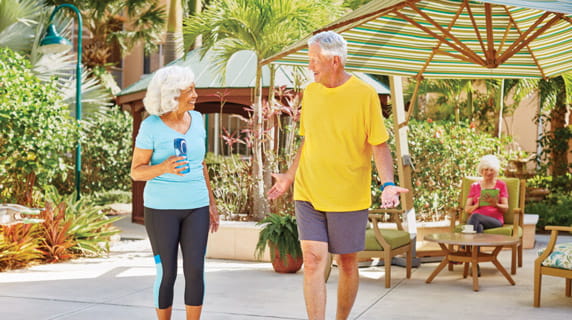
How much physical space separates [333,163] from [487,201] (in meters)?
4.22

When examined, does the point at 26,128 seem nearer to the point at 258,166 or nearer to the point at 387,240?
the point at 258,166

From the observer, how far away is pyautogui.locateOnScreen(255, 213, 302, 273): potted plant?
22.7 ft

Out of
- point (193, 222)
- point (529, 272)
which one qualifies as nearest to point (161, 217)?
point (193, 222)

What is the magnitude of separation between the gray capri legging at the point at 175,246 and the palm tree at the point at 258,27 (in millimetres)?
4355

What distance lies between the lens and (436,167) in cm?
921

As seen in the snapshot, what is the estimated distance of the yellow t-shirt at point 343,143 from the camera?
387 cm

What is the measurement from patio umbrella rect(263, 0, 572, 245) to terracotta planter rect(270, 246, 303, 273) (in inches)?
62.9

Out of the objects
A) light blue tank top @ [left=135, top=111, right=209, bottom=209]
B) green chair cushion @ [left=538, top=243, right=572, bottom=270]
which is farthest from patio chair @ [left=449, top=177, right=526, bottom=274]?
light blue tank top @ [left=135, top=111, right=209, bottom=209]

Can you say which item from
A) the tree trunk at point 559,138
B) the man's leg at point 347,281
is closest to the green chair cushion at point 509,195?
the man's leg at point 347,281

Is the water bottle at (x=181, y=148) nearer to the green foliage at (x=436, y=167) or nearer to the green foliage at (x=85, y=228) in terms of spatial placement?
the green foliage at (x=85, y=228)

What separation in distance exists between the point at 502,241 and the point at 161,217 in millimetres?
3876

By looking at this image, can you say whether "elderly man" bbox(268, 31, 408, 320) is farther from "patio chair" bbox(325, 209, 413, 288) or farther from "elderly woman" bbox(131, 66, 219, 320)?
"patio chair" bbox(325, 209, 413, 288)

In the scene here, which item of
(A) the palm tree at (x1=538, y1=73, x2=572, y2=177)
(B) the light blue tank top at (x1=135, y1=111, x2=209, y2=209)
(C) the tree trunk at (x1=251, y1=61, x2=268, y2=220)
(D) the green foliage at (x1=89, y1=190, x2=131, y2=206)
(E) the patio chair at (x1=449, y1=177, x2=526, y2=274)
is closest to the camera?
(B) the light blue tank top at (x1=135, y1=111, x2=209, y2=209)

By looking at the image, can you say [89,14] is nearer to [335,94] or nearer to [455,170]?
[455,170]
